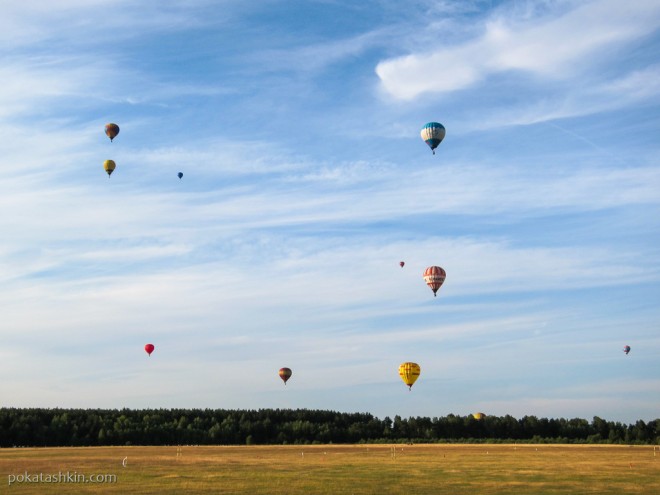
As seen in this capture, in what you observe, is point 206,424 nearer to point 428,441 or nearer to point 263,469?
point 428,441

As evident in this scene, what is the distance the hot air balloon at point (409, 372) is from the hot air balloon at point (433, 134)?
30145mm

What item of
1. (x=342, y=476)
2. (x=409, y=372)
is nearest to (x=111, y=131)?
(x=409, y=372)

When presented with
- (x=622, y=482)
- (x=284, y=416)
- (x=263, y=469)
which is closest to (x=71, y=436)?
(x=284, y=416)

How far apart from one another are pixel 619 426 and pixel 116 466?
98.4 meters

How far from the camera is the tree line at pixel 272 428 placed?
129 meters

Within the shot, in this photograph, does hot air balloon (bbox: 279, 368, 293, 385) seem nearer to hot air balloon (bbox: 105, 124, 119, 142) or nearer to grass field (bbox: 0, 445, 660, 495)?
hot air balloon (bbox: 105, 124, 119, 142)

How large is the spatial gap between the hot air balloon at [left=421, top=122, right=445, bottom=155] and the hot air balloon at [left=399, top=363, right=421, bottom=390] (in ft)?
98.9

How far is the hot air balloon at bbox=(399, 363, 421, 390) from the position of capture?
111m

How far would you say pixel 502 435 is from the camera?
493 feet

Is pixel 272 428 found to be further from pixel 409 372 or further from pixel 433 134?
pixel 433 134

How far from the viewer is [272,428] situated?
485ft
